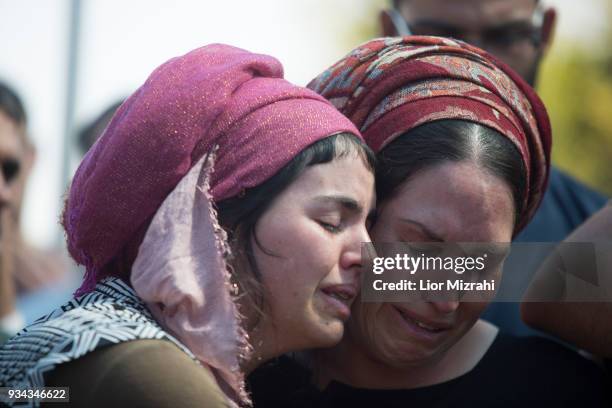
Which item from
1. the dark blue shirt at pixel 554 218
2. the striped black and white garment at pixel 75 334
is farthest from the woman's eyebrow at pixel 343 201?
the dark blue shirt at pixel 554 218

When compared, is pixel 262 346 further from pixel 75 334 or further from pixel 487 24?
pixel 487 24

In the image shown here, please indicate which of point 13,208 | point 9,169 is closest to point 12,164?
point 9,169

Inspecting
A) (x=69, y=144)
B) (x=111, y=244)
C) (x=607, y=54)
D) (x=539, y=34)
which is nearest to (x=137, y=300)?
(x=111, y=244)

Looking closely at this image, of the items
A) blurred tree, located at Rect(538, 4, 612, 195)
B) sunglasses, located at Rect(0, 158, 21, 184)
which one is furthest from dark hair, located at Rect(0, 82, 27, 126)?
blurred tree, located at Rect(538, 4, 612, 195)

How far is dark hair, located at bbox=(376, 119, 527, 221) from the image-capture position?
94.0 inches

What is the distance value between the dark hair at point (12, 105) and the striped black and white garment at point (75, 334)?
3059mm

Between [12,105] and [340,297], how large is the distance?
10.7 ft

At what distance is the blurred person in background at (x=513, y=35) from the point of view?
3748mm

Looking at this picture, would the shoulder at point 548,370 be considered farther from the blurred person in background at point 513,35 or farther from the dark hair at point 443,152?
the blurred person in background at point 513,35

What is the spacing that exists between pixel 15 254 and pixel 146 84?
317 cm

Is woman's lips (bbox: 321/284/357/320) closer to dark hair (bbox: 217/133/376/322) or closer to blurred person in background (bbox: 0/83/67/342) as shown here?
dark hair (bbox: 217/133/376/322)

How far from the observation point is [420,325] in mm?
2443

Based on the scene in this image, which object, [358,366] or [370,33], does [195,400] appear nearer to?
[358,366]

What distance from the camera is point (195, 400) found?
5.98ft
